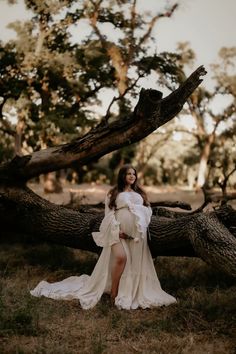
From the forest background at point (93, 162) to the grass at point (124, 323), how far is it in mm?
14

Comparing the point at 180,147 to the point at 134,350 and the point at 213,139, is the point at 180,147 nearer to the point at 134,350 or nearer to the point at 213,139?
the point at 213,139

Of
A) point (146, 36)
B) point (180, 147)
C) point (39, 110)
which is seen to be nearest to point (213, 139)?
point (146, 36)

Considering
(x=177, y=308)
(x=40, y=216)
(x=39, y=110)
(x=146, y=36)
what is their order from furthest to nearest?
(x=146, y=36) < (x=39, y=110) < (x=40, y=216) < (x=177, y=308)

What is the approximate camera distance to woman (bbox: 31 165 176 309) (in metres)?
6.06

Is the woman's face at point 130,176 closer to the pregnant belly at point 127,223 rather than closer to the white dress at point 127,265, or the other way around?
the white dress at point 127,265

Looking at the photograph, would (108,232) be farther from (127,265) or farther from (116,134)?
(116,134)

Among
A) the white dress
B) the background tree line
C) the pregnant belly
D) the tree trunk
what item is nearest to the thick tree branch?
the white dress

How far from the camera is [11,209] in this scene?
25.8 feet

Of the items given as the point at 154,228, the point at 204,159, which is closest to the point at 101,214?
the point at 154,228

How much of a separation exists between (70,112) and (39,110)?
1636mm

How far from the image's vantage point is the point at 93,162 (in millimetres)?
19312

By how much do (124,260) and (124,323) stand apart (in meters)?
1.10

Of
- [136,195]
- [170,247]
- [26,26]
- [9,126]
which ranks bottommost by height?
[170,247]

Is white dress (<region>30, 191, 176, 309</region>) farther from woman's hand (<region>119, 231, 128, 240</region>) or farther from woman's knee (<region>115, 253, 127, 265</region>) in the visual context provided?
woman's knee (<region>115, 253, 127, 265</region>)
